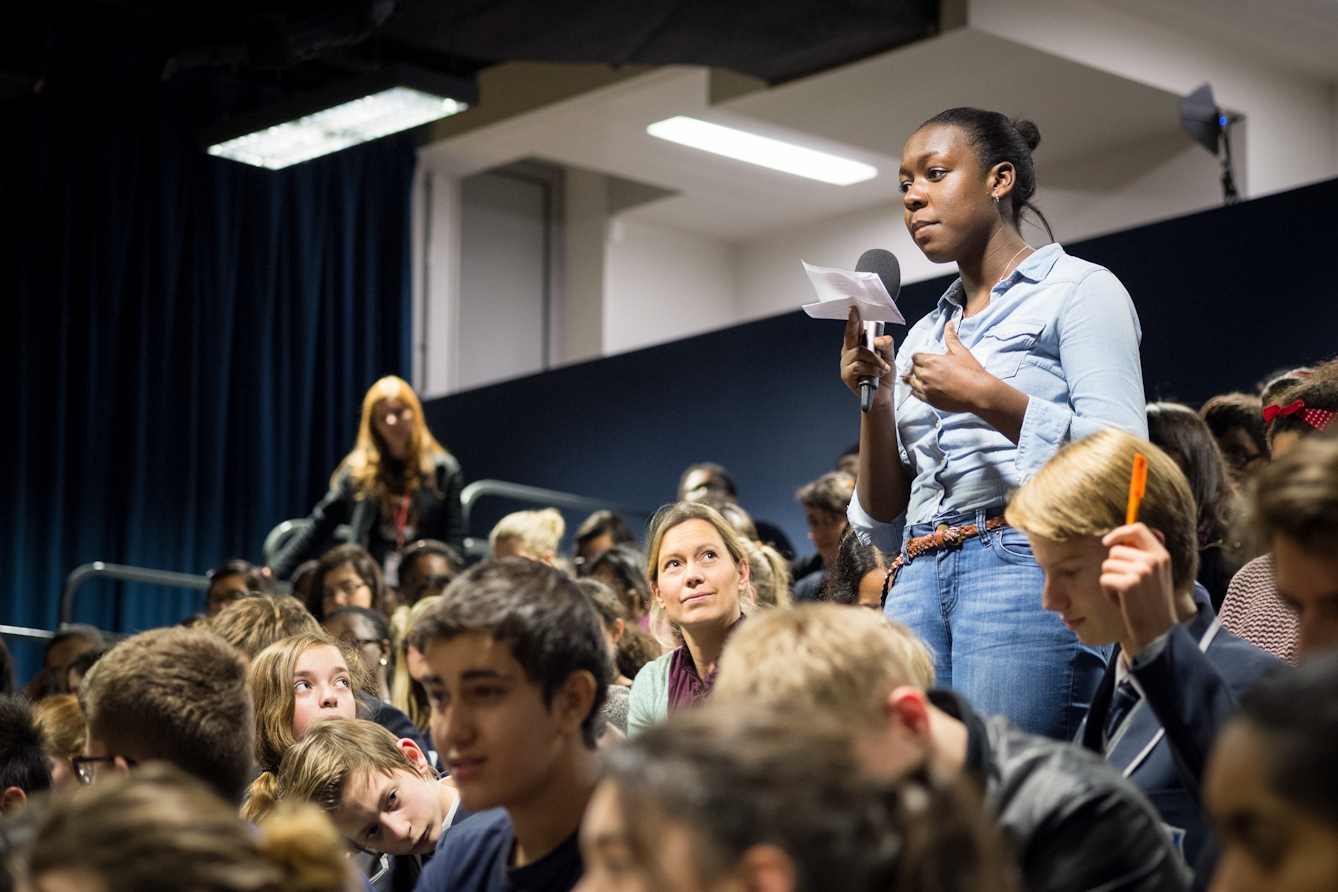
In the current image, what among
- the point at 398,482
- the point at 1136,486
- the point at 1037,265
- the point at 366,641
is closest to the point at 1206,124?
the point at 398,482

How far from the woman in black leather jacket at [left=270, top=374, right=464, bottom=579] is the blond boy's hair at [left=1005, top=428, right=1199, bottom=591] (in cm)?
424

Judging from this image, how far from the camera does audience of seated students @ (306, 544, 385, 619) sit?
15.7ft

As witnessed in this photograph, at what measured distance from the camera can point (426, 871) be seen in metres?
1.86

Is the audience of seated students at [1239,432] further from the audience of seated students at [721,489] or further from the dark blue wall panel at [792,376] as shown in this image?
the audience of seated students at [721,489]

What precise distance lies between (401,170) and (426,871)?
762 cm

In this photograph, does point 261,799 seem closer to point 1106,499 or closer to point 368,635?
point 368,635

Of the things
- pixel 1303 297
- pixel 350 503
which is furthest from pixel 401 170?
pixel 1303 297

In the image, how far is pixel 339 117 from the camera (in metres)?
6.97

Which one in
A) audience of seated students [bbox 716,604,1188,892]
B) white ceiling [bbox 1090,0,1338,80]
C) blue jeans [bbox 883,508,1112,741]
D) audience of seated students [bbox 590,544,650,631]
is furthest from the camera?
white ceiling [bbox 1090,0,1338,80]

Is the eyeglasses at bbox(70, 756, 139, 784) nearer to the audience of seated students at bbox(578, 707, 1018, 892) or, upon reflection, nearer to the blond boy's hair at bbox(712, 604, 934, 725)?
the blond boy's hair at bbox(712, 604, 934, 725)

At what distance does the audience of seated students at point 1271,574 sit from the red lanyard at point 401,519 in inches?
147

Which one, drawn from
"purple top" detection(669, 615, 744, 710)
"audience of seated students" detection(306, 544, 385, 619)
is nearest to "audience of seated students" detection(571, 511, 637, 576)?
"audience of seated students" detection(306, 544, 385, 619)

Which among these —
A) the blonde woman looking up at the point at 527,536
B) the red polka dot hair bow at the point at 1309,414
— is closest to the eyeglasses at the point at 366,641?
the blonde woman looking up at the point at 527,536

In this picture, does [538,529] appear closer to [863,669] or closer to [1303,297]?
[1303,297]
